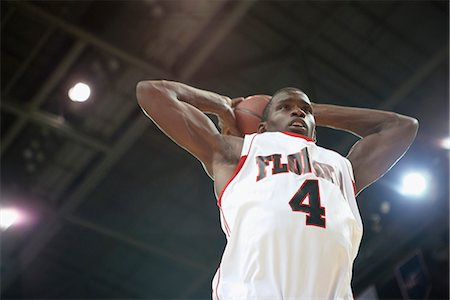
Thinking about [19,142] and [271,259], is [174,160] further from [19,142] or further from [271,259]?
[271,259]

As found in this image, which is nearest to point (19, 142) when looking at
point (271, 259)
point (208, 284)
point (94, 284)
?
point (94, 284)

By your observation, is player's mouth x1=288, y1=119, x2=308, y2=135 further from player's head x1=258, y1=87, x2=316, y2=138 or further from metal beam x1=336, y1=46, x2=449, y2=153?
metal beam x1=336, y1=46, x2=449, y2=153

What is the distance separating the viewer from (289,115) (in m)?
2.48

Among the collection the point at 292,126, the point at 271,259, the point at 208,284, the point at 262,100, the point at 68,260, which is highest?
the point at 68,260

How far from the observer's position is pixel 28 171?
9031mm

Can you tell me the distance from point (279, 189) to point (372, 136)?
2.50 ft

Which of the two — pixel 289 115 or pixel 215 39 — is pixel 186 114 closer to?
pixel 289 115

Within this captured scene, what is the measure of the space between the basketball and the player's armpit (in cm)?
35

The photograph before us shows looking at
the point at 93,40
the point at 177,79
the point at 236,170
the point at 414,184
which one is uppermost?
the point at 93,40

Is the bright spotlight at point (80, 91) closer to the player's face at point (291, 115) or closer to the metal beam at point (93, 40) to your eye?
the metal beam at point (93, 40)

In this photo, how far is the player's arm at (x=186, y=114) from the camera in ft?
7.87

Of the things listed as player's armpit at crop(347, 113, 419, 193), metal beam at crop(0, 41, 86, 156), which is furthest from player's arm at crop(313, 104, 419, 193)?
metal beam at crop(0, 41, 86, 156)

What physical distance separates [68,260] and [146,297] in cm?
148

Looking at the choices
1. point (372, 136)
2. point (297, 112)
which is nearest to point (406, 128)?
point (372, 136)
